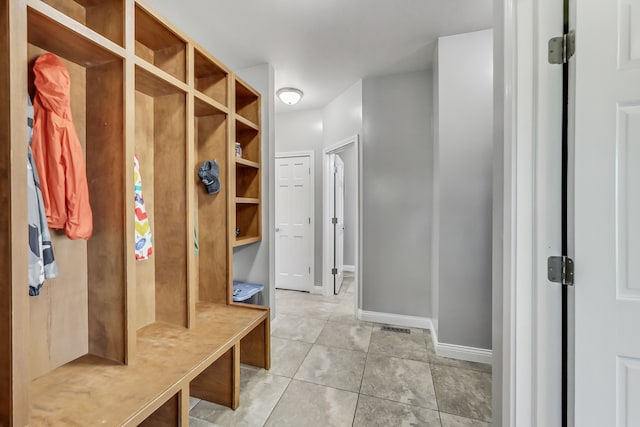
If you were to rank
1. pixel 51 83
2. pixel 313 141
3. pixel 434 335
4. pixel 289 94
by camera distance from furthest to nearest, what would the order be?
1. pixel 313 141
2. pixel 289 94
3. pixel 434 335
4. pixel 51 83

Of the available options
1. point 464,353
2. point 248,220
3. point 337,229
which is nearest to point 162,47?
point 248,220

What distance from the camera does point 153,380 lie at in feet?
3.62

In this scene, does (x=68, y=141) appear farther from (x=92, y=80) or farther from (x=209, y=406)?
(x=209, y=406)

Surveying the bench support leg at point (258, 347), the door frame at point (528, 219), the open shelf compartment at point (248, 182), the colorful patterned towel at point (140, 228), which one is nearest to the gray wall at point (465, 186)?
the door frame at point (528, 219)

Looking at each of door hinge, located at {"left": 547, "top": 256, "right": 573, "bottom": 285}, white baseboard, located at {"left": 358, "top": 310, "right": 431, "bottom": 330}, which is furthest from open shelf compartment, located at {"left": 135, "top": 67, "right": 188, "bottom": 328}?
white baseboard, located at {"left": 358, "top": 310, "right": 431, "bottom": 330}

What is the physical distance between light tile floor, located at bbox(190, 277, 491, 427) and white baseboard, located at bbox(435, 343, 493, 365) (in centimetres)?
5

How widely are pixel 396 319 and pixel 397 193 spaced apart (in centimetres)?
134

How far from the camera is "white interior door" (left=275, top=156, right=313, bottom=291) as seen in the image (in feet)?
12.4

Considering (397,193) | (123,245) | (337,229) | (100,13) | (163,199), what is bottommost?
(337,229)

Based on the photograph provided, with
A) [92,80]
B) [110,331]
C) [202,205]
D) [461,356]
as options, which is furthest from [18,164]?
[461,356]

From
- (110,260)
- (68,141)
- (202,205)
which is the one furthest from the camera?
(202,205)

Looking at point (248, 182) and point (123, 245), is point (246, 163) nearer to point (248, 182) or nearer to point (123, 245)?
point (248, 182)
